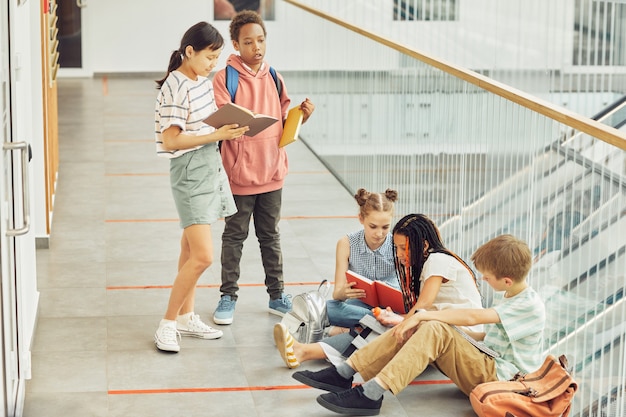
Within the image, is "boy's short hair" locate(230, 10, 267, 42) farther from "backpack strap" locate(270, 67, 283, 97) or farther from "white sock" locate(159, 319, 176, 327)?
"white sock" locate(159, 319, 176, 327)

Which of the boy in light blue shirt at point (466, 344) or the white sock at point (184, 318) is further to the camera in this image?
the white sock at point (184, 318)

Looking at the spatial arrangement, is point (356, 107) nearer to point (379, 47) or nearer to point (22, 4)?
point (379, 47)

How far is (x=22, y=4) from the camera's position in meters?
5.39

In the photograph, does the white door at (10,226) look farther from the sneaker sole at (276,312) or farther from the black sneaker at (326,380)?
the sneaker sole at (276,312)

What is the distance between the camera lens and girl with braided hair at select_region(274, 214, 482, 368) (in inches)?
176

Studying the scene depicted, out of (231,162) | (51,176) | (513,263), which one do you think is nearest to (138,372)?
(231,162)

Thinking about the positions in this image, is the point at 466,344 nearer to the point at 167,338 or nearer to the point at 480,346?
the point at 480,346

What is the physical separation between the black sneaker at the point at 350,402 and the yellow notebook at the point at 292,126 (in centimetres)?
147

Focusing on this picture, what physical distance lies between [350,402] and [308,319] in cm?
83

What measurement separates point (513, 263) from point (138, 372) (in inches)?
68.1

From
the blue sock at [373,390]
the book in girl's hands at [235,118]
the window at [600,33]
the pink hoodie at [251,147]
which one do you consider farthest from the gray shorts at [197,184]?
the window at [600,33]

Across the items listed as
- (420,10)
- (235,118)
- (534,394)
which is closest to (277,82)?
(235,118)

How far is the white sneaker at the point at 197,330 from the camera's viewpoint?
5.11 metres

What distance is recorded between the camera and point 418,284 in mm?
4613
